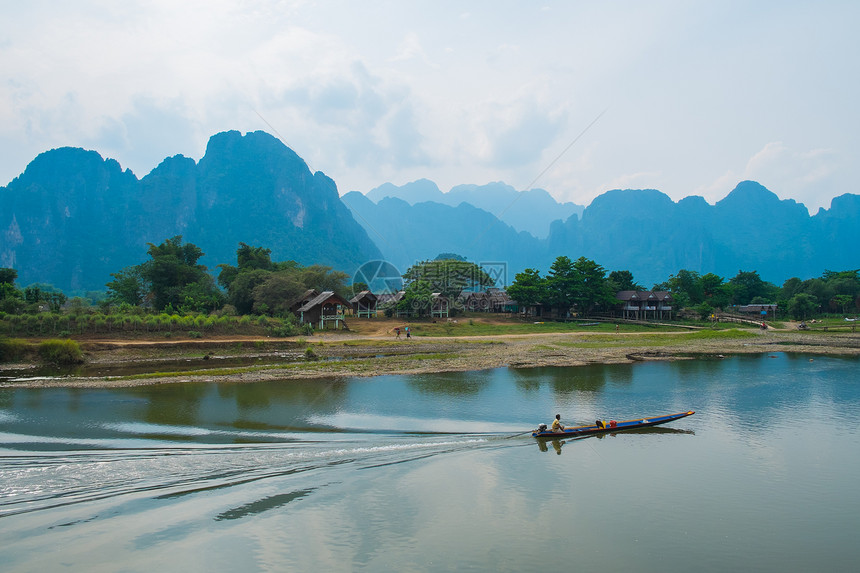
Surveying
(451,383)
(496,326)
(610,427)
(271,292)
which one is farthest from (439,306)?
A: (610,427)

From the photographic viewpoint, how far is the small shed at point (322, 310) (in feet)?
150

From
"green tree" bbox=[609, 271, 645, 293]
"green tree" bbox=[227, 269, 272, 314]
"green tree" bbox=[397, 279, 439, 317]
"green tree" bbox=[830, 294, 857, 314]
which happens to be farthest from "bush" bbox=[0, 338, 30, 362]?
"green tree" bbox=[830, 294, 857, 314]

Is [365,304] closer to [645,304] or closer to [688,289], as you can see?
[645,304]

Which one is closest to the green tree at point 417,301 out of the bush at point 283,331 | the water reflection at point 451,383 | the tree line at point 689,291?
the tree line at point 689,291

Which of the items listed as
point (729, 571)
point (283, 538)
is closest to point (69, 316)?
point (283, 538)

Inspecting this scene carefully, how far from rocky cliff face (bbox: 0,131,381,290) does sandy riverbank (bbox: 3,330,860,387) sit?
103m

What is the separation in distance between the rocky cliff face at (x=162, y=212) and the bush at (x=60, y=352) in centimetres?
10616

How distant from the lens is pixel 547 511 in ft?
37.1

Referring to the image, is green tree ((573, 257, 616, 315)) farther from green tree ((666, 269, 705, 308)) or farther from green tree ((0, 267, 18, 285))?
green tree ((0, 267, 18, 285))

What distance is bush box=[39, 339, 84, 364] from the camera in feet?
98.4

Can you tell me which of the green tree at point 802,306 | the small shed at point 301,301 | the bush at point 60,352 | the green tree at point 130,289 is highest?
the green tree at point 130,289

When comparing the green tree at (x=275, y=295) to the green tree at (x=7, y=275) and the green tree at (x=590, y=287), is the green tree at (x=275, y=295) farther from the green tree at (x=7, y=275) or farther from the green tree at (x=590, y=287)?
the green tree at (x=590, y=287)

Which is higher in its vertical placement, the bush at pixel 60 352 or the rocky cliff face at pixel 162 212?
the rocky cliff face at pixel 162 212

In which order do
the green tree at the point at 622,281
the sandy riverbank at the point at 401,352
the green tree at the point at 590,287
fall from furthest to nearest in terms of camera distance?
the green tree at the point at 622,281 → the green tree at the point at 590,287 → the sandy riverbank at the point at 401,352
